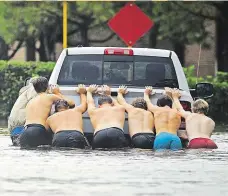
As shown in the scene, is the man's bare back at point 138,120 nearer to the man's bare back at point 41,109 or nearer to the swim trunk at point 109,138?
the swim trunk at point 109,138

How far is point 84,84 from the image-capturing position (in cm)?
1822

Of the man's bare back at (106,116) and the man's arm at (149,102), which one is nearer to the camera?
the man's bare back at (106,116)

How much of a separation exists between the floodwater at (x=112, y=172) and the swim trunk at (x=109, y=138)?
0.13 m

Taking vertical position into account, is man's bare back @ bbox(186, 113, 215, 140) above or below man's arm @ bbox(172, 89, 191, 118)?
below

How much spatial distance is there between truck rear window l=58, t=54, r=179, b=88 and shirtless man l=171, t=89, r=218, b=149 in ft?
2.35

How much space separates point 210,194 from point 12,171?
3299 millimetres

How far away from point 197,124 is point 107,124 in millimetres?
1373

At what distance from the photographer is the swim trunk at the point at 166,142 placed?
57.2ft

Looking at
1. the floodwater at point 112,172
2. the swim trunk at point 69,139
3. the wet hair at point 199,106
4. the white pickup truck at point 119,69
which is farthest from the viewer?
the white pickup truck at point 119,69

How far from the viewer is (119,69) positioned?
1862 cm

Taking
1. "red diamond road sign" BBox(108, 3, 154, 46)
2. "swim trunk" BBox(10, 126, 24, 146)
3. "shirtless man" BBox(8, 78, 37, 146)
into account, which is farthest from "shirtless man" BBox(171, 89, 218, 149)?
"red diamond road sign" BBox(108, 3, 154, 46)

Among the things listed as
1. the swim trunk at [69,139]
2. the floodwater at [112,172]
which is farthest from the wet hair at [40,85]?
the floodwater at [112,172]

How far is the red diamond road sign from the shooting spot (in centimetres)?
2908

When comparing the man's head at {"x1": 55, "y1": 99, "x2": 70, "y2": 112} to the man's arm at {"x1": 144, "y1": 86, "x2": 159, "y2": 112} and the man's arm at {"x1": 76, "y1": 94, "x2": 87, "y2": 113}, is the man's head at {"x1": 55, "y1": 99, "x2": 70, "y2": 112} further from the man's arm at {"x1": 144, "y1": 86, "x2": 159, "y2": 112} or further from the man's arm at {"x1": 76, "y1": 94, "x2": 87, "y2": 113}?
the man's arm at {"x1": 144, "y1": 86, "x2": 159, "y2": 112}
